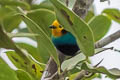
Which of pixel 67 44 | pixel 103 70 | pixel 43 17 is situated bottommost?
Answer: pixel 103 70

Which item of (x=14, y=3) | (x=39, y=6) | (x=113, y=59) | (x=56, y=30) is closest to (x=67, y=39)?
(x=56, y=30)

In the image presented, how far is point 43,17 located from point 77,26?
197 millimetres

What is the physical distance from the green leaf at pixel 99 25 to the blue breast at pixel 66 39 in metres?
0.10

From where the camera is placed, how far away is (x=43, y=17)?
2.32 feet

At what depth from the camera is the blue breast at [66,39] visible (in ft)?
2.02

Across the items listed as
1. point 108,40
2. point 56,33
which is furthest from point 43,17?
point 108,40

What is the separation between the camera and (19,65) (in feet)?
2.56

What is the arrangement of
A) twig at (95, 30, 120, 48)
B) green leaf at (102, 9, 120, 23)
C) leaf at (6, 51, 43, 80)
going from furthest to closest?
1. green leaf at (102, 9, 120, 23)
2. leaf at (6, 51, 43, 80)
3. twig at (95, 30, 120, 48)

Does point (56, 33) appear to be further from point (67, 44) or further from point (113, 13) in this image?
point (113, 13)

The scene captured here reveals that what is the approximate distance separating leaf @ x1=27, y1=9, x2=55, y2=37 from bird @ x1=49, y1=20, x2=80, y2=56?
0.06 metres

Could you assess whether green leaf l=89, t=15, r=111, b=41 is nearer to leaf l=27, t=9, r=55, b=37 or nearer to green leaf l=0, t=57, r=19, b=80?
leaf l=27, t=9, r=55, b=37

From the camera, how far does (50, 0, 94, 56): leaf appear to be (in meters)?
0.50

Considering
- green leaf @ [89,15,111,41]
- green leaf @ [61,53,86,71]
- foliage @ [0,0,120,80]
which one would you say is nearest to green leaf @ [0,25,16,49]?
foliage @ [0,0,120,80]

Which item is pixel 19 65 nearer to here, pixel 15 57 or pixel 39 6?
pixel 15 57
